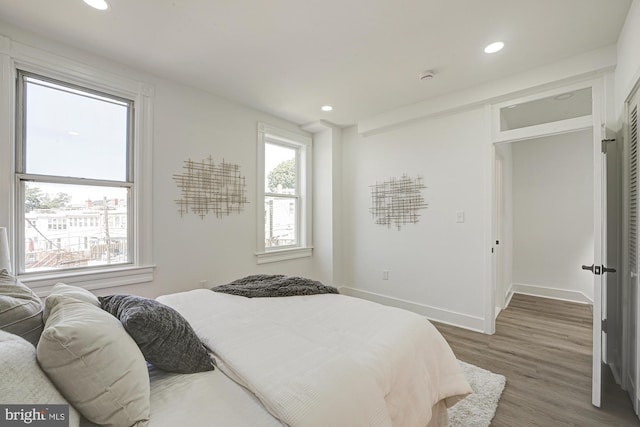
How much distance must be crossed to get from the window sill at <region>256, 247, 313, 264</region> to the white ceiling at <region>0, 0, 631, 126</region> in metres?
2.04

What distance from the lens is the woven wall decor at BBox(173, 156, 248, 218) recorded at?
9.68ft

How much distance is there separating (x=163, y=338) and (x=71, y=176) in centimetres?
211

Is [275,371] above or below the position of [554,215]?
below

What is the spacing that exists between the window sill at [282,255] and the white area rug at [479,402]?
2.44m

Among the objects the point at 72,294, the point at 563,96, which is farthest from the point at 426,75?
the point at 72,294

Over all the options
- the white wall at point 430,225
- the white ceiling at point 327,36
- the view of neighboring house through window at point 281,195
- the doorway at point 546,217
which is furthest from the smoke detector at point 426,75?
the view of neighboring house through window at point 281,195

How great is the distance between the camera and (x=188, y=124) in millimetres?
2961

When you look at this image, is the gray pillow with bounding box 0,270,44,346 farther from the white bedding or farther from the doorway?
the doorway

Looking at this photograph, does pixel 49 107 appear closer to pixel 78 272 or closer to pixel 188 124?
pixel 188 124

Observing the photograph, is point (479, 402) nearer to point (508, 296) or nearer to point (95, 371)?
point (95, 371)

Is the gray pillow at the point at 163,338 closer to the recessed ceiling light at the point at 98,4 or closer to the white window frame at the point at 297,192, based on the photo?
the recessed ceiling light at the point at 98,4

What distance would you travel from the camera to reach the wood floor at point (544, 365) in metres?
1.75

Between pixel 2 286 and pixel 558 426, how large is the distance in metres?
2.92

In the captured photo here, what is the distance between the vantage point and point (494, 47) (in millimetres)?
2246
